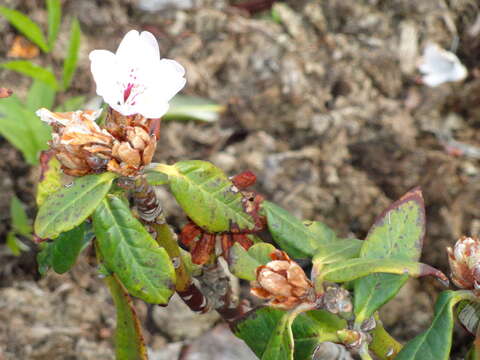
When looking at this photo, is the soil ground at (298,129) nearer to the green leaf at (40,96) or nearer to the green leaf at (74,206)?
the green leaf at (40,96)

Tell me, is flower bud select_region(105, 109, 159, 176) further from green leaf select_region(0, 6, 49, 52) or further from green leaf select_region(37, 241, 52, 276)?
green leaf select_region(0, 6, 49, 52)

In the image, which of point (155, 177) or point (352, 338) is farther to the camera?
point (155, 177)

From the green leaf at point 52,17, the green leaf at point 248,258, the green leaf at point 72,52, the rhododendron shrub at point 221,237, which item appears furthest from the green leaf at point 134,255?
the green leaf at point 52,17

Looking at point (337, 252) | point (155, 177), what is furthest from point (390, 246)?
point (155, 177)

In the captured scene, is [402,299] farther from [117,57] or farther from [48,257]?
[117,57]

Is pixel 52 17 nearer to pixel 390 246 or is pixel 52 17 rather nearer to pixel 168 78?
pixel 168 78

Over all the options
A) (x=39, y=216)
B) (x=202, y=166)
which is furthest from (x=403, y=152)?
(x=39, y=216)

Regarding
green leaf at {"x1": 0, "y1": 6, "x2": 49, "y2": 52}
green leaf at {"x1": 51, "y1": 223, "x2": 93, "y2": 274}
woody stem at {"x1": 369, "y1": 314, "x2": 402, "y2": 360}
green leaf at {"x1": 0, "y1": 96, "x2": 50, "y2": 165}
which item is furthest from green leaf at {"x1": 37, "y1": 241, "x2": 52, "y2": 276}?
green leaf at {"x1": 0, "y1": 6, "x2": 49, "y2": 52}
